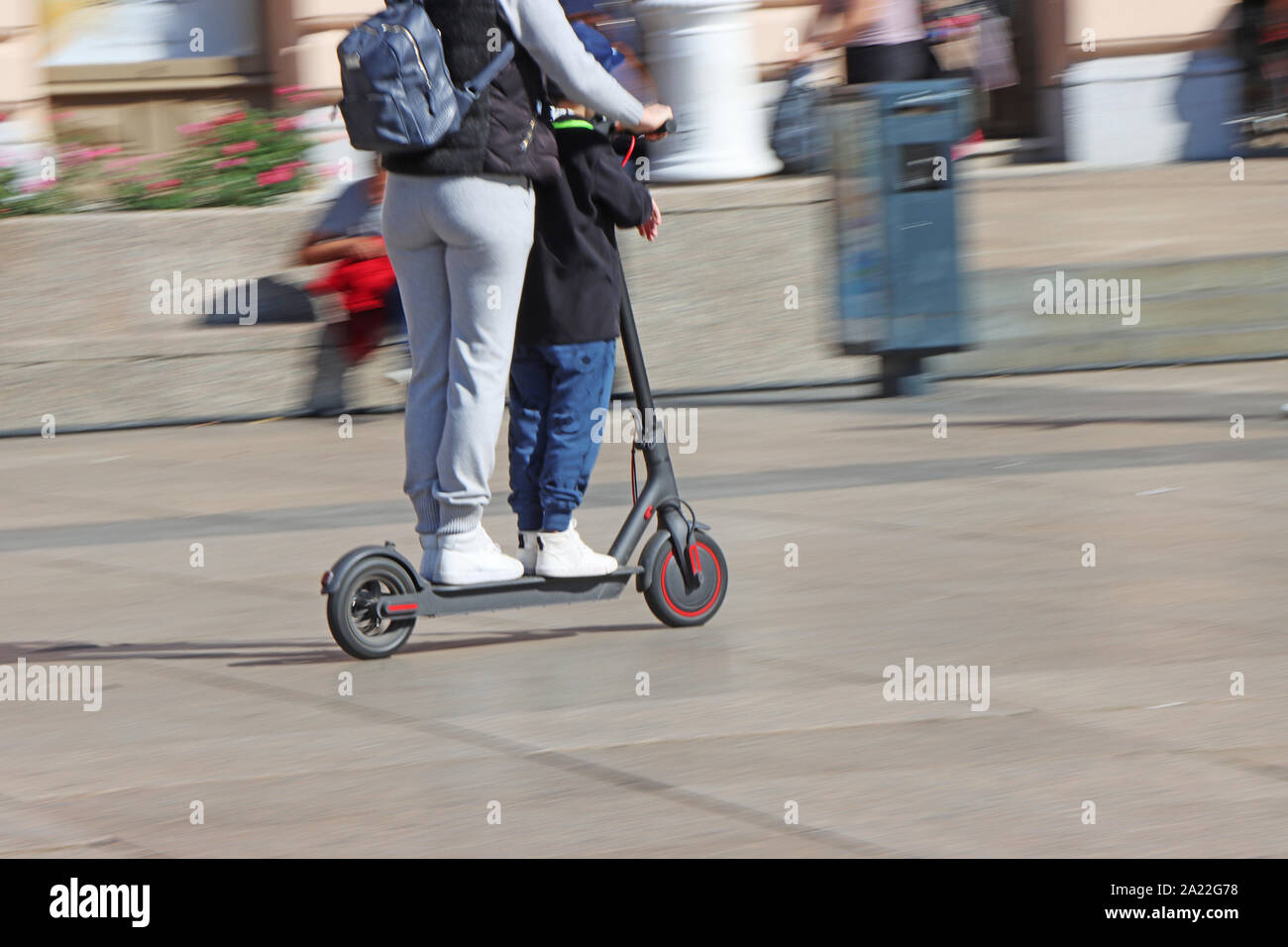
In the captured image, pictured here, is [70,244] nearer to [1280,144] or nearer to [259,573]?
[259,573]

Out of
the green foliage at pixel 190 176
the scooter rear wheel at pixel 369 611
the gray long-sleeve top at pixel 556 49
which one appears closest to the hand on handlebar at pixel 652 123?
the gray long-sleeve top at pixel 556 49

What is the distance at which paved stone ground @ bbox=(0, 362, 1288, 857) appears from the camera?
13.2 ft

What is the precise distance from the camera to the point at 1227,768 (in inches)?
168

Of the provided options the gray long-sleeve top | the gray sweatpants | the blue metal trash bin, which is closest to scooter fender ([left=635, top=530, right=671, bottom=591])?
the gray sweatpants

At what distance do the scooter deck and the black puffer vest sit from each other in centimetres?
102

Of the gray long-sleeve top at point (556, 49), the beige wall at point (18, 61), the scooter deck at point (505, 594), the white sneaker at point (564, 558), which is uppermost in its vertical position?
the beige wall at point (18, 61)

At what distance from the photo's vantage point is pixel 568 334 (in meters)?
5.52

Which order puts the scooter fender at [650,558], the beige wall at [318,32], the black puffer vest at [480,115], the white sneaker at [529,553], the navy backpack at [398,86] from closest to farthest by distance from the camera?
the navy backpack at [398,86], the black puffer vest at [480,115], the white sneaker at [529,553], the scooter fender at [650,558], the beige wall at [318,32]

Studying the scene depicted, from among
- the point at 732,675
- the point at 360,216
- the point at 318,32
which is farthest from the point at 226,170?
the point at 732,675

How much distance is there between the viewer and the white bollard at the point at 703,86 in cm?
1238

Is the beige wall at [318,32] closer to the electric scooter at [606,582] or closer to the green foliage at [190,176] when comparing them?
the green foliage at [190,176]

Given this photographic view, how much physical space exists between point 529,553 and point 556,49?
1.29 meters

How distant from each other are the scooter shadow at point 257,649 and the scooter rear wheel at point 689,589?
104 mm

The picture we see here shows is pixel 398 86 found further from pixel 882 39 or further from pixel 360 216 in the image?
pixel 882 39
